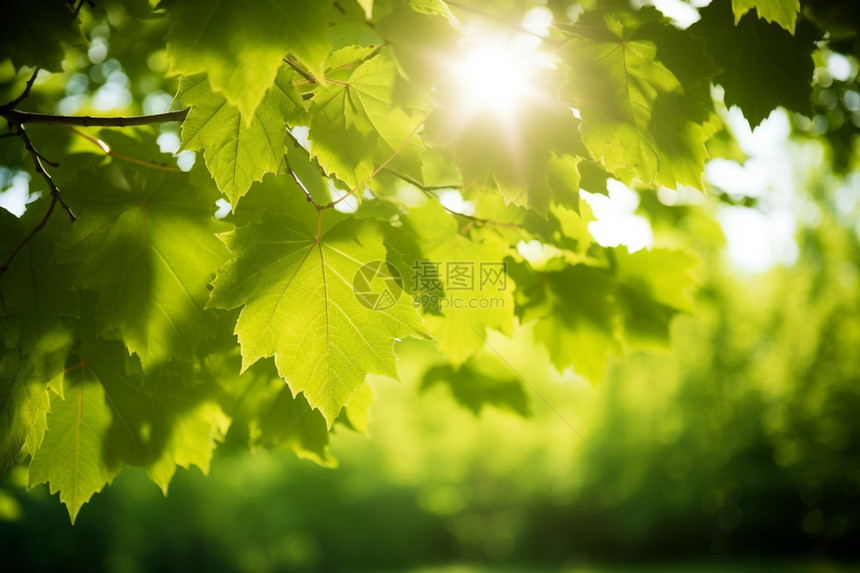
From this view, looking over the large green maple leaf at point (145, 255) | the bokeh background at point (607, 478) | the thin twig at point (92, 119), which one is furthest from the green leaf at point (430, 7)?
the bokeh background at point (607, 478)

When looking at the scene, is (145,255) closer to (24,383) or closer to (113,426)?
(24,383)

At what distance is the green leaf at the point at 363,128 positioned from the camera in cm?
126

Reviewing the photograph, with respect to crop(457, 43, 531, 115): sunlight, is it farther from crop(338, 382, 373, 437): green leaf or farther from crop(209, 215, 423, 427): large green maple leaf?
crop(338, 382, 373, 437): green leaf

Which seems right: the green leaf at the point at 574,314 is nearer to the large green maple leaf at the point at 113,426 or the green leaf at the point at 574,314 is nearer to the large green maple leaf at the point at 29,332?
the large green maple leaf at the point at 113,426

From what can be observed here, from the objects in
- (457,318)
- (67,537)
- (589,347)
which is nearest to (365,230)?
(457,318)

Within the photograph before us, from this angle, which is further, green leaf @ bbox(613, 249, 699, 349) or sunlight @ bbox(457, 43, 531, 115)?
green leaf @ bbox(613, 249, 699, 349)

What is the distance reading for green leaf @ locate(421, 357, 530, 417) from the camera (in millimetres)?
2486

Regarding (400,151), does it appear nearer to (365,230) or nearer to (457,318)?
(365,230)

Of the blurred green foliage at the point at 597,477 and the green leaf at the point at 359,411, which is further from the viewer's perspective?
the blurred green foliage at the point at 597,477

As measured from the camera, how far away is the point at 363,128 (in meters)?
1.29

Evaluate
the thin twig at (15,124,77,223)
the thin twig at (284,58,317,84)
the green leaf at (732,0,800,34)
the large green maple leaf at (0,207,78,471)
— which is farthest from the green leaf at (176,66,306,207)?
the green leaf at (732,0,800,34)

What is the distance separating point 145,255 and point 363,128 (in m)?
0.60

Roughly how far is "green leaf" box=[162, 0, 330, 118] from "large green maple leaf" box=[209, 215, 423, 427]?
0.36 metres

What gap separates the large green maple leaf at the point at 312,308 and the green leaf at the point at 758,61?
101 cm
